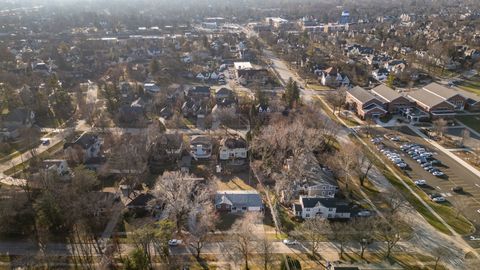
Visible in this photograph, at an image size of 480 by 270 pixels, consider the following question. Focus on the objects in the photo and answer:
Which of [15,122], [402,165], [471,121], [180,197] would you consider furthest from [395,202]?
[15,122]

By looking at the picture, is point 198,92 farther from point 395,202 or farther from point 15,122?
point 395,202

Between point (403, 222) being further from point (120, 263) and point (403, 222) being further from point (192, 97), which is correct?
point (192, 97)

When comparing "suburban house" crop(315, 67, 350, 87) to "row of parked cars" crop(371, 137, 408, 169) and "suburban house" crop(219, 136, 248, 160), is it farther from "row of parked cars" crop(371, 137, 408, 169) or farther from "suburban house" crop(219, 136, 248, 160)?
"suburban house" crop(219, 136, 248, 160)

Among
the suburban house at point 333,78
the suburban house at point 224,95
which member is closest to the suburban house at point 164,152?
the suburban house at point 224,95

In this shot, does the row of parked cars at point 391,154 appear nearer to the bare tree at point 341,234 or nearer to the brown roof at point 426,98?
the brown roof at point 426,98

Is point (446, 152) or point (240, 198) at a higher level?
point (240, 198)

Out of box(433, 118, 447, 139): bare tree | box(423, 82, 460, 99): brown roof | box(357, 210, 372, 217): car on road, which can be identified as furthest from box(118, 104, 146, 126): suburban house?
box(423, 82, 460, 99): brown roof
